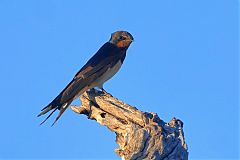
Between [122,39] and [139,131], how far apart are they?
408cm

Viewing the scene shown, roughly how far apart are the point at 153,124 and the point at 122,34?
3.83m

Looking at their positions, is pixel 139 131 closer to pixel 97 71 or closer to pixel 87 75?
pixel 87 75

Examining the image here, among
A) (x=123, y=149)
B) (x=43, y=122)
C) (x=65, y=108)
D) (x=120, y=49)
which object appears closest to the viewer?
(x=123, y=149)

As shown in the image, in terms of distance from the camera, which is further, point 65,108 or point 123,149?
point 65,108

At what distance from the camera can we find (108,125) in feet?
26.9

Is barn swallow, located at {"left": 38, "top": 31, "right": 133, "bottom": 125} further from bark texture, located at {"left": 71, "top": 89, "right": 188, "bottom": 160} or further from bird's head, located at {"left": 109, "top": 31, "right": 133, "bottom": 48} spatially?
bark texture, located at {"left": 71, "top": 89, "right": 188, "bottom": 160}

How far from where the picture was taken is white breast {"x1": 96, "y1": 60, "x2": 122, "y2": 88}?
10539mm

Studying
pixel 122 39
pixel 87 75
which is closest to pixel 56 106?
pixel 87 75

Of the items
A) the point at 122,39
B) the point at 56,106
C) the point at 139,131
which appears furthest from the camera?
the point at 122,39

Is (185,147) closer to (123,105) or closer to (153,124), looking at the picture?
(153,124)

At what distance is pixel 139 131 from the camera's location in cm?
746

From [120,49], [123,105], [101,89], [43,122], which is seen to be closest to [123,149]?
[123,105]

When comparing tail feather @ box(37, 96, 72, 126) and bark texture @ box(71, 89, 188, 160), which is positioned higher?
tail feather @ box(37, 96, 72, 126)

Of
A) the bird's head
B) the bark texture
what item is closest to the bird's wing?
the bird's head
